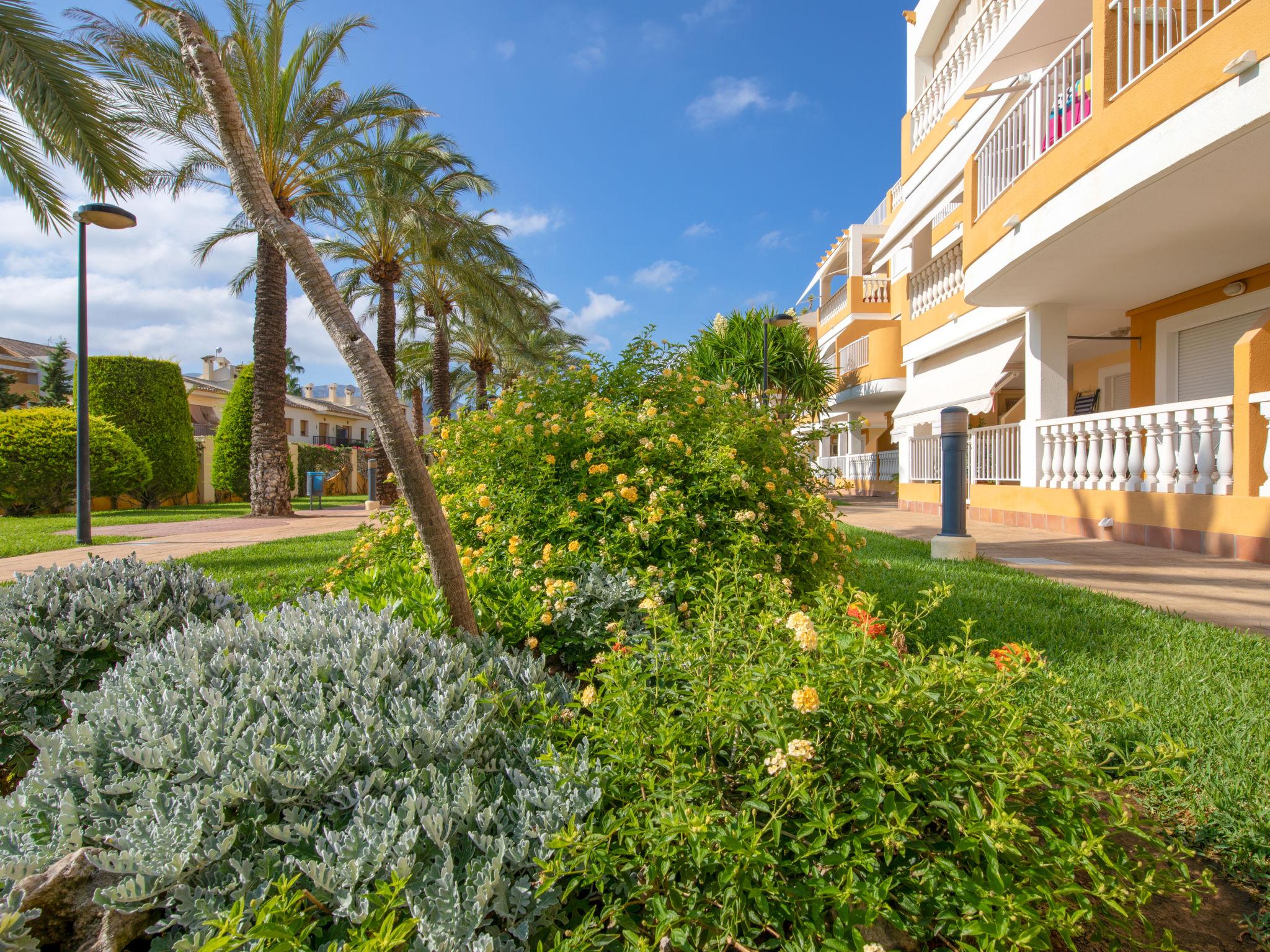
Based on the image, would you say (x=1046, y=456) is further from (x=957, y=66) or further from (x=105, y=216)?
(x=105, y=216)

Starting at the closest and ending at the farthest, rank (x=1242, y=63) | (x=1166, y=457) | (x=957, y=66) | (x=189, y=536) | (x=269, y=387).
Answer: (x=1242, y=63) → (x=1166, y=457) → (x=189, y=536) → (x=957, y=66) → (x=269, y=387)

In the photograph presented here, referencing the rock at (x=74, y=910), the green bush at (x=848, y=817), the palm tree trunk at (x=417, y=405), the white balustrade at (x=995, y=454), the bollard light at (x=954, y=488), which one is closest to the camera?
the green bush at (x=848, y=817)

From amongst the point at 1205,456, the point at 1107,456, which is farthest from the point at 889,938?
the point at 1107,456

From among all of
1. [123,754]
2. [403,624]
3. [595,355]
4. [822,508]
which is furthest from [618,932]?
[595,355]

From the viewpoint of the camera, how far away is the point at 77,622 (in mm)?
2424

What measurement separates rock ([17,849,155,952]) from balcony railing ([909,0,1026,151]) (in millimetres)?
12771

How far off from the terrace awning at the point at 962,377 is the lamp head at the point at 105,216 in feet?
42.6

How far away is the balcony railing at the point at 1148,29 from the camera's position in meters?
5.66

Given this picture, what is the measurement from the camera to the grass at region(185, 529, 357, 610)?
464 centimetres

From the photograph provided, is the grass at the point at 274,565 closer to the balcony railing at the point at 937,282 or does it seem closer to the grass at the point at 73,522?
the grass at the point at 73,522

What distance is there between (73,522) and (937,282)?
59.0 feet

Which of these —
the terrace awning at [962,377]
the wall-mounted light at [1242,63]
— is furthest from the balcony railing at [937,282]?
the wall-mounted light at [1242,63]

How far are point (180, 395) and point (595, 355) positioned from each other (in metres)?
19.0

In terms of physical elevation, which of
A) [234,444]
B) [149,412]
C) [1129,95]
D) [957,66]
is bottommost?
[234,444]
